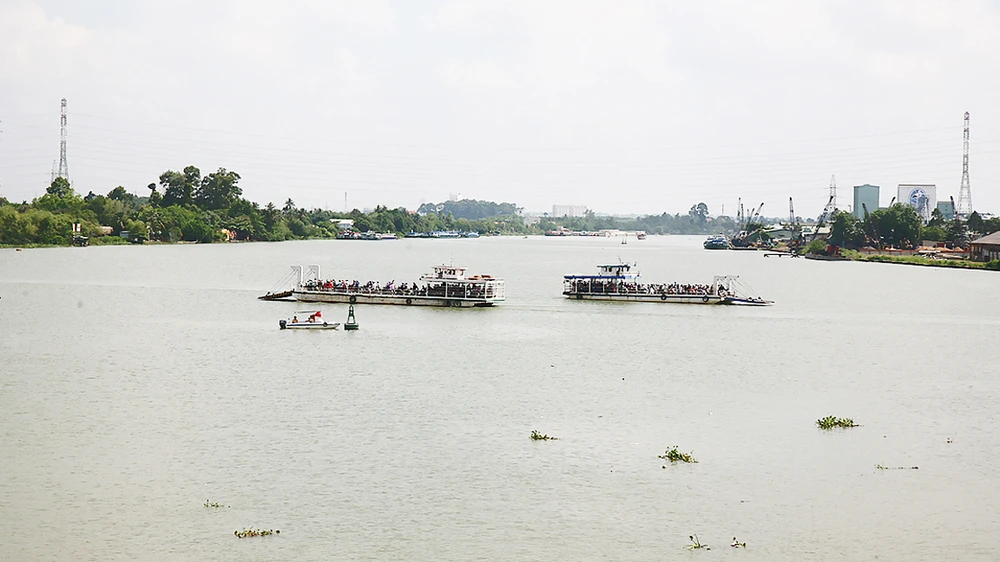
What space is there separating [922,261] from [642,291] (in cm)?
7797

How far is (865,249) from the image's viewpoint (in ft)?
548

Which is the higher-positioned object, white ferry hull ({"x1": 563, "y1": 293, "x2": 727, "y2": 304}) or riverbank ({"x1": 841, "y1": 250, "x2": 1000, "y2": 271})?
riverbank ({"x1": 841, "y1": 250, "x2": 1000, "y2": 271})

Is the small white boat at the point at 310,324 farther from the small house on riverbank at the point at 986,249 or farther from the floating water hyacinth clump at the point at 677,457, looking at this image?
the small house on riverbank at the point at 986,249

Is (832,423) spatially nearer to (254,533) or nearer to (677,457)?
(677,457)

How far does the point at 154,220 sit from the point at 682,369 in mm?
149175

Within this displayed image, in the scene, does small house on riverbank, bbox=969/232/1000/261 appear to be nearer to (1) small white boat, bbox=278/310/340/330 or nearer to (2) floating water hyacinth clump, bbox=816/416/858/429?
(1) small white boat, bbox=278/310/340/330

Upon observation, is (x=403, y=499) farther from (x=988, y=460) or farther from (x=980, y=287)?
(x=980, y=287)

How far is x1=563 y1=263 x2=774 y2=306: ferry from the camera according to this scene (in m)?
74.2

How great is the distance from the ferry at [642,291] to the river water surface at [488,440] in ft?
39.3

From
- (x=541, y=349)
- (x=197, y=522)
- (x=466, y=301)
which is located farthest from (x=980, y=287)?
(x=197, y=522)

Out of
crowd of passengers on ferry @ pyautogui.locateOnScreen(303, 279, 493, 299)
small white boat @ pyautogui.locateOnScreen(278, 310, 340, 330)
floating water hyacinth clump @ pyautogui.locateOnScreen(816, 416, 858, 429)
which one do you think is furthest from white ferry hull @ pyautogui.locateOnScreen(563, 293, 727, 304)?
floating water hyacinth clump @ pyautogui.locateOnScreen(816, 416, 858, 429)

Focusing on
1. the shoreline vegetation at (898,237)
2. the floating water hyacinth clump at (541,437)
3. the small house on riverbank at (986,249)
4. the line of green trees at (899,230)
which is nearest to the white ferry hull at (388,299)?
the floating water hyacinth clump at (541,437)

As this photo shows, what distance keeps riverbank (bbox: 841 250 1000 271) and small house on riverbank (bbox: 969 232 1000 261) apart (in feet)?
4.40

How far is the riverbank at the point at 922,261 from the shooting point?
12500 cm
